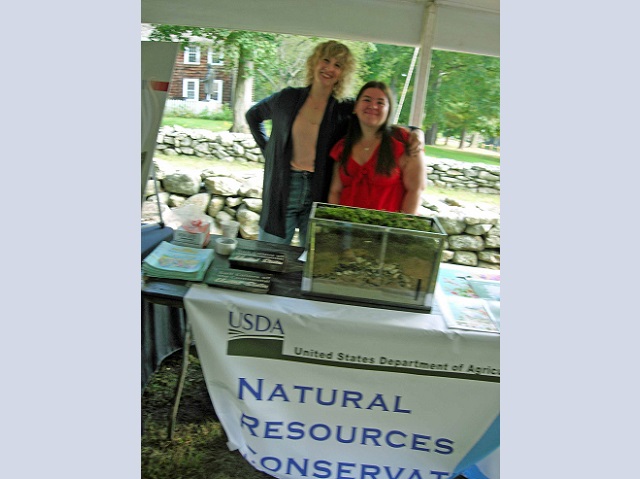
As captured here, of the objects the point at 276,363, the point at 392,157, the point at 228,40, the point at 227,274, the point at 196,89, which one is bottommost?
the point at 276,363

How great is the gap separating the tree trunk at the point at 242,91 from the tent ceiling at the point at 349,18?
3124mm

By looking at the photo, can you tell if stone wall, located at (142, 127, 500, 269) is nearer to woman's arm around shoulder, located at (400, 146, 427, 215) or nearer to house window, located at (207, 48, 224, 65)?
house window, located at (207, 48, 224, 65)

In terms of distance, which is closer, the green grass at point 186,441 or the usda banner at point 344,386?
the usda banner at point 344,386

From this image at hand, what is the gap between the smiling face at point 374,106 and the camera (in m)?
2.56

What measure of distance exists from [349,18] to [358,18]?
0.05m

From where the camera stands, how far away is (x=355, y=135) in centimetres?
269

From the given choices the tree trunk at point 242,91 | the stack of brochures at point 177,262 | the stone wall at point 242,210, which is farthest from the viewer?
the tree trunk at point 242,91

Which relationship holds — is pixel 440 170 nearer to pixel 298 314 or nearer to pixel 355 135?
pixel 355 135

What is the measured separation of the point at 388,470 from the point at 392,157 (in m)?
1.47

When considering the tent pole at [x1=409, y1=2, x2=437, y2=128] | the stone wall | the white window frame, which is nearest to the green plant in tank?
the tent pole at [x1=409, y1=2, x2=437, y2=128]

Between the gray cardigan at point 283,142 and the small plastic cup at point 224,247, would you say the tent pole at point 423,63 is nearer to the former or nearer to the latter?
the gray cardigan at point 283,142

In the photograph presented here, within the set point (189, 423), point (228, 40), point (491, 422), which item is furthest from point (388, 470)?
point (228, 40)

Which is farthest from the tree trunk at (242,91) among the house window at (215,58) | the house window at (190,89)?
the house window at (190,89)

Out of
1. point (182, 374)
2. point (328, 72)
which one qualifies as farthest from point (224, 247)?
point (328, 72)
